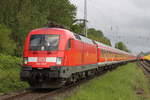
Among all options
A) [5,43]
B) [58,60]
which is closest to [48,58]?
[58,60]

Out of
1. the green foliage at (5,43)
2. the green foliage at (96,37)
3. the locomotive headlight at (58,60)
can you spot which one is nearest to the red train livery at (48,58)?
the locomotive headlight at (58,60)

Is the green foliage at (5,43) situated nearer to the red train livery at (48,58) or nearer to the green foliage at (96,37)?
the red train livery at (48,58)

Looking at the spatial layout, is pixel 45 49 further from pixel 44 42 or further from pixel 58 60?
pixel 58 60

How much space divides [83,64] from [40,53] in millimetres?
4831

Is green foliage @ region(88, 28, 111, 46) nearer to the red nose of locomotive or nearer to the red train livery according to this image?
the red train livery

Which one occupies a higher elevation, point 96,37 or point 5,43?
point 96,37

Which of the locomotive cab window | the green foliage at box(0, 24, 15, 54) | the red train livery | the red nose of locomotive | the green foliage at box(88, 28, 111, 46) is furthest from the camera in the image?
the green foliage at box(88, 28, 111, 46)

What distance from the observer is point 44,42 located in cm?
1339

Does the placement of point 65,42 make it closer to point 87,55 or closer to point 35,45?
point 35,45

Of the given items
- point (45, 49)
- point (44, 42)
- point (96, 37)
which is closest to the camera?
point (45, 49)

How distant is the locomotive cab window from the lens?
13.2m

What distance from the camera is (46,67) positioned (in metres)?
12.8

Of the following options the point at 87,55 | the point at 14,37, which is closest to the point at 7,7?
the point at 14,37

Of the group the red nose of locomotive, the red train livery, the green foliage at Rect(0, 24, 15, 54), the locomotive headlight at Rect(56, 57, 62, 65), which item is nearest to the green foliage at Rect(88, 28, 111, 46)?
the green foliage at Rect(0, 24, 15, 54)
